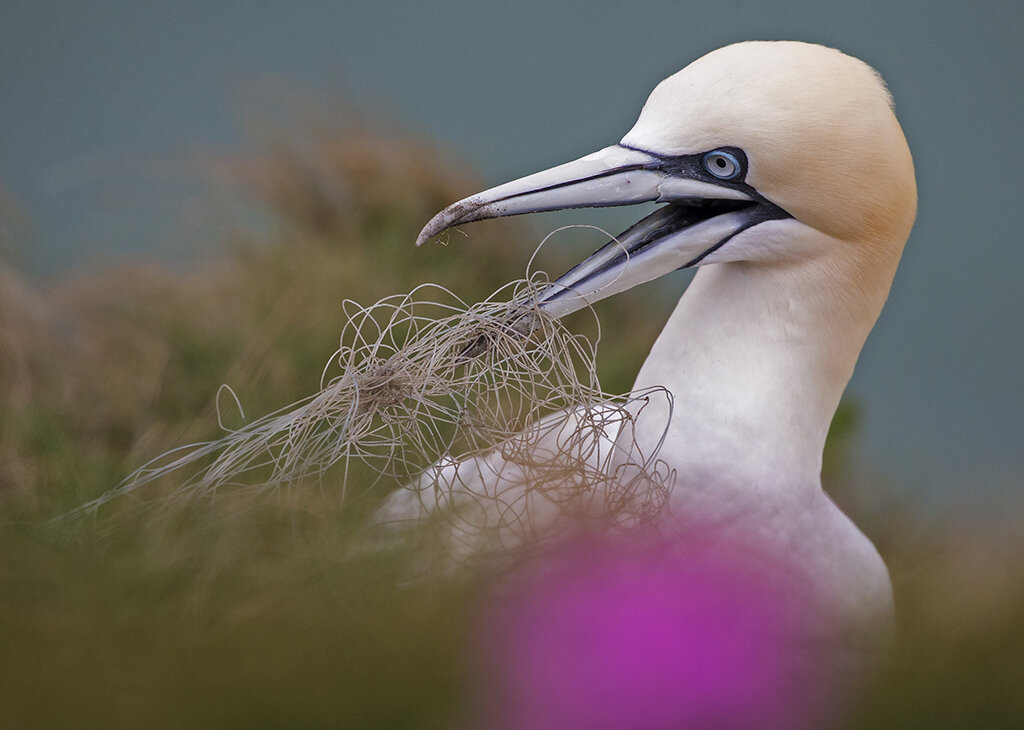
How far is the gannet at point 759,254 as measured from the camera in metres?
1.99

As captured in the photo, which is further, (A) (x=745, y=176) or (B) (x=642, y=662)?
(A) (x=745, y=176)

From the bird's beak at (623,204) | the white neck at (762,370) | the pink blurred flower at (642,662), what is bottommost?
the white neck at (762,370)

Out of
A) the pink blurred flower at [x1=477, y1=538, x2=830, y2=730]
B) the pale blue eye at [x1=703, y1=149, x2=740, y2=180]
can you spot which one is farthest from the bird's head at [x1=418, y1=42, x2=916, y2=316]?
the pink blurred flower at [x1=477, y1=538, x2=830, y2=730]

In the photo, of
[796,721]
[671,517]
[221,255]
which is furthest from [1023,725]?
[221,255]

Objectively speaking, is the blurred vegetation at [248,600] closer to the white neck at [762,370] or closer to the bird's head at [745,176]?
the white neck at [762,370]

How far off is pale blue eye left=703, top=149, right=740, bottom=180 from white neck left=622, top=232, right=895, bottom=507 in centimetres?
22

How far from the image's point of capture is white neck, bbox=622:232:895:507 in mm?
2172

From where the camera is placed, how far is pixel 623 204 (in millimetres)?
2137

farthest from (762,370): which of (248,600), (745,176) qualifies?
(248,600)

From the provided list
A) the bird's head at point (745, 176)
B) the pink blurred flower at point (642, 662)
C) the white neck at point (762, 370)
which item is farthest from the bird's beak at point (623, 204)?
the pink blurred flower at point (642, 662)

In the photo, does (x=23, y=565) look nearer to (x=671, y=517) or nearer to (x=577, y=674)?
(x=577, y=674)

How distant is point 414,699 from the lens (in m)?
0.86

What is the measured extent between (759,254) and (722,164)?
0.20 m

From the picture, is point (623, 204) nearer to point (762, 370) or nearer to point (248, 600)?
point (762, 370)
